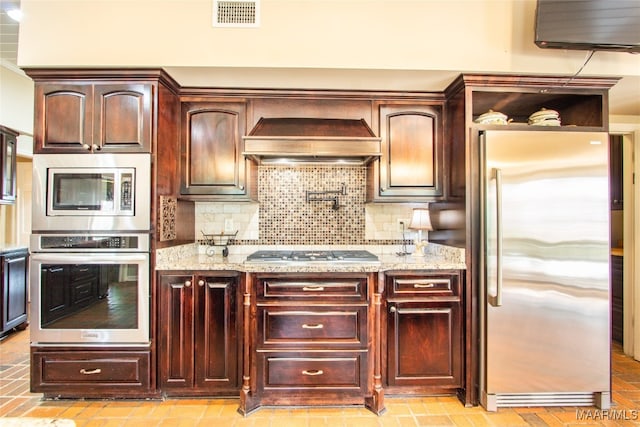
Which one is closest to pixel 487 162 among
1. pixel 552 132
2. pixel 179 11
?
pixel 552 132

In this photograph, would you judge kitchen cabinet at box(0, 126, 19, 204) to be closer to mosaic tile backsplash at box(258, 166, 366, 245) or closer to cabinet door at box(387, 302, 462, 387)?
mosaic tile backsplash at box(258, 166, 366, 245)

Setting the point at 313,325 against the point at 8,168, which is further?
the point at 8,168

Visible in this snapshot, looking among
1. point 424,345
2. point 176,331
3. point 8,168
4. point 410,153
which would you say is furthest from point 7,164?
point 424,345

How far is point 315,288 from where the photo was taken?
231 cm

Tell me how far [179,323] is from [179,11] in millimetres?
2143

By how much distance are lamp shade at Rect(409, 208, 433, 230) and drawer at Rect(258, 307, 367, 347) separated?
2.98 ft

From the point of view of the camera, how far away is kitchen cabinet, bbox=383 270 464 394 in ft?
7.80

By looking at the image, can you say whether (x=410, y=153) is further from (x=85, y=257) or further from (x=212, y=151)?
(x=85, y=257)

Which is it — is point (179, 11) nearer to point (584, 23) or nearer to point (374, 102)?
point (374, 102)

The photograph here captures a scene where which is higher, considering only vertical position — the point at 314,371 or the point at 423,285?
the point at 423,285

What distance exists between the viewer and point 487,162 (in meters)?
2.26

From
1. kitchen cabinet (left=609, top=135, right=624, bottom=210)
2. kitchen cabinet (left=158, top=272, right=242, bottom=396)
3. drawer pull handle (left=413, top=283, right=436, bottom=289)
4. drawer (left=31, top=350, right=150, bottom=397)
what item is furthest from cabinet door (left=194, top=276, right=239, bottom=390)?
kitchen cabinet (left=609, top=135, right=624, bottom=210)

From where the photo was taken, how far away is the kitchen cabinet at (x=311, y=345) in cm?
228

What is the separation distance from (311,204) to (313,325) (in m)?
1.15
